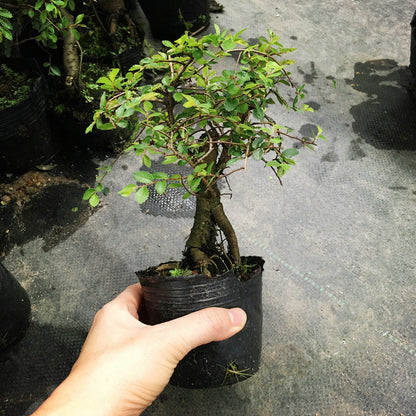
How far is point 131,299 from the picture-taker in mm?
1218

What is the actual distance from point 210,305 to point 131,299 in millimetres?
277

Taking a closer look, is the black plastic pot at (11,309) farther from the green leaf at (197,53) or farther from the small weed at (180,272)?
the green leaf at (197,53)

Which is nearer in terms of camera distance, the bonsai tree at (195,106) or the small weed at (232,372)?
the bonsai tree at (195,106)

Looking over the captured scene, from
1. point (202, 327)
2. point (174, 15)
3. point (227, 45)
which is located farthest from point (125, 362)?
point (174, 15)

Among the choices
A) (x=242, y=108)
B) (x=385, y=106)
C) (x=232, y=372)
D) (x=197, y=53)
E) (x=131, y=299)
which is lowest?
(x=232, y=372)

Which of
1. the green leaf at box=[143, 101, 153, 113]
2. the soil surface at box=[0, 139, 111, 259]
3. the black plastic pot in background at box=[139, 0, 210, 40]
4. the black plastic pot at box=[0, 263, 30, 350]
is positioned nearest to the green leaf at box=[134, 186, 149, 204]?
the green leaf at box=[143, 101, 153, 113]

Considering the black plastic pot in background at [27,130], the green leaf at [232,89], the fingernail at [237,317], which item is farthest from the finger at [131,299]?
Result: the black plastic pot in background at [27,130]

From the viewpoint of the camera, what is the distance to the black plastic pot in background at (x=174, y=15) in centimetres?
256

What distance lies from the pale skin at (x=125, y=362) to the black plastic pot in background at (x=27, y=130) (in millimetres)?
1211

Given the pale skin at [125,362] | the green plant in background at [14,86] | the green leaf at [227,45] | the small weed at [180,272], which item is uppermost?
the green leaf at [227,45]

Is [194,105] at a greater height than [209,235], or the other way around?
[194,105]

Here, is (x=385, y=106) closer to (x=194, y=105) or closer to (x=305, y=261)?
(x=305, y=261)

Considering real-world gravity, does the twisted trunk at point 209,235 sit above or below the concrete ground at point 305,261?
above

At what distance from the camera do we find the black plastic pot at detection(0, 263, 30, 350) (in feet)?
4.63
